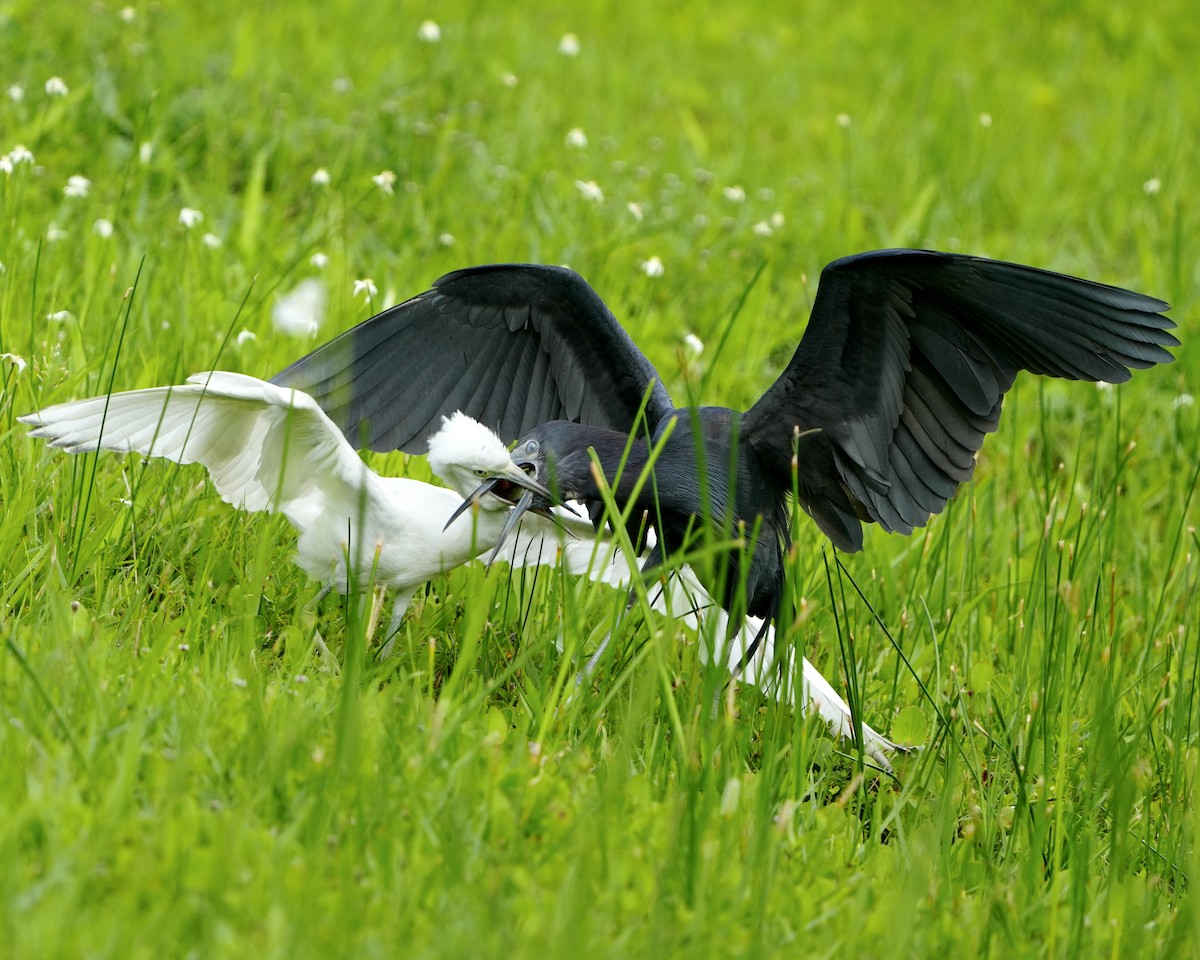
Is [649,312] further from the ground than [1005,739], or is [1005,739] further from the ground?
[649,312]

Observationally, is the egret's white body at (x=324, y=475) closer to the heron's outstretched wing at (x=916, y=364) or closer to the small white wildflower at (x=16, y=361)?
the small white wildflower at (x=16, y=361)

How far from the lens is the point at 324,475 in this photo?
340 centimetres

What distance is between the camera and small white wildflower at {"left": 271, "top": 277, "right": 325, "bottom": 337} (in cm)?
453

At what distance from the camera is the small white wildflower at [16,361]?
138 inches

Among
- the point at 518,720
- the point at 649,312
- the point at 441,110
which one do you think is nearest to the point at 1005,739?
the point at 518,720

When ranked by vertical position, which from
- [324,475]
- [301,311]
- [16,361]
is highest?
[301,311]

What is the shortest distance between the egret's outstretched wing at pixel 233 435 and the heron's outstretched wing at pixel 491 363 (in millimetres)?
459

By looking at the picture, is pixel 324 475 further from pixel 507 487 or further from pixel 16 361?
pixel 16 361

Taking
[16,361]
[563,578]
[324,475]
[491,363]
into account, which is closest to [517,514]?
[563,578]

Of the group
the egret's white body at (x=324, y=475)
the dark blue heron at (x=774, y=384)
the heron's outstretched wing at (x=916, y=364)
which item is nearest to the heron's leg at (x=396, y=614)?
the egret's white body at (x=324, y=475)

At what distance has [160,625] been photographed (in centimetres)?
319

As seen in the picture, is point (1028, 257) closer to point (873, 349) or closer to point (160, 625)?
point (873, 349)

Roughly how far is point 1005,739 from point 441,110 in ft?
14.5

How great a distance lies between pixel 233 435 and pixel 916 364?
1.76 m
